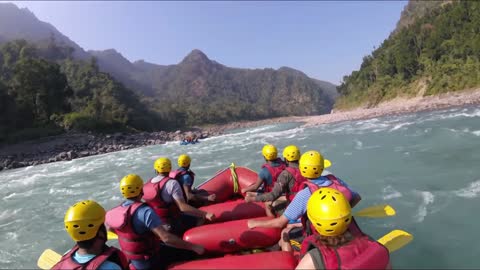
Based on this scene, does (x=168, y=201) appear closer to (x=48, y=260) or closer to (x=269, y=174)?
(x=48, y=260)

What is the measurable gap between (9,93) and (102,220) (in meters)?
41.3

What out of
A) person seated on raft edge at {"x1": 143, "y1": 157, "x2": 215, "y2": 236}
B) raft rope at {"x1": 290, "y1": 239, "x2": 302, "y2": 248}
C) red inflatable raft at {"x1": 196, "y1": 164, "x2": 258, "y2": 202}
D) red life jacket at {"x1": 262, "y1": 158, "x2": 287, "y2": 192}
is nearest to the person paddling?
red life jacket at {"x1": 262, "y1": 158, "x2": 287, "y2": 192}

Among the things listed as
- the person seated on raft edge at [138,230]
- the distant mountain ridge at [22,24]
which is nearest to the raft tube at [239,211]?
the person seated on raft edge at [138,230]

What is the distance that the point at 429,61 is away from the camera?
146 ft

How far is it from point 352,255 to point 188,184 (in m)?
3.74

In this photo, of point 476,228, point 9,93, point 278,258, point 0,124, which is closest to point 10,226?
point 278,258

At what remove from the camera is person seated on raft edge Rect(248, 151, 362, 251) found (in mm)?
3336

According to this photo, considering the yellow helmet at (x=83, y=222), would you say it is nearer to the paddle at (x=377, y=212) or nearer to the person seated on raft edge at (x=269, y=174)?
the paddle at (x=377, y=212)

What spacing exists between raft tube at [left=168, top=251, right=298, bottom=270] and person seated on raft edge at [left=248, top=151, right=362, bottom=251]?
372mm

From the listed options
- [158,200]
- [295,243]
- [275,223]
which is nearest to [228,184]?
[158,200]

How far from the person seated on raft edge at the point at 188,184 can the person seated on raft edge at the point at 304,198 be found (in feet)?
6.54

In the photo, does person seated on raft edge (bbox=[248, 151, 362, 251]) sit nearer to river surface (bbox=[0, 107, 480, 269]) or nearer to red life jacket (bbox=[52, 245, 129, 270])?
red life jacket (bbox=[52, 245, 129, 270])

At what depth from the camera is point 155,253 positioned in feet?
11.2

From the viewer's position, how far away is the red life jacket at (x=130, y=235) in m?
3.15
